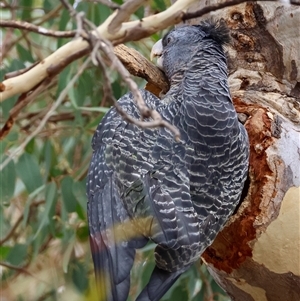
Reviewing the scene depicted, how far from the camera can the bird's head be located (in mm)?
1389

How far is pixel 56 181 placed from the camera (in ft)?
6.23

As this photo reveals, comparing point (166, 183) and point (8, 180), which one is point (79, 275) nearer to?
point (8, 180)

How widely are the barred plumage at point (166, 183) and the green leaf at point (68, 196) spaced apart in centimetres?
54

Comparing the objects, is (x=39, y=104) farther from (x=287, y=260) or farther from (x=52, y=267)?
(x=287, y=260)

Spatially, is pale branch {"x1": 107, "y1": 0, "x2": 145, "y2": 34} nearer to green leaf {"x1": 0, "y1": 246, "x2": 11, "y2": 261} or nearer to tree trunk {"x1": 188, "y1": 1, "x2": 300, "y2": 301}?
tree trunk {"x1": 188, "y1": 1, "x2": 300, "y2": 301}

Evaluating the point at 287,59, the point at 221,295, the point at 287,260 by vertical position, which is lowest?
the point at 221,295

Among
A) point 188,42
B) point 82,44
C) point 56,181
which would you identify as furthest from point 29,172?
point 82,44

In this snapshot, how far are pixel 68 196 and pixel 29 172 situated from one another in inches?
5.6

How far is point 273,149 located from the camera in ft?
4.18

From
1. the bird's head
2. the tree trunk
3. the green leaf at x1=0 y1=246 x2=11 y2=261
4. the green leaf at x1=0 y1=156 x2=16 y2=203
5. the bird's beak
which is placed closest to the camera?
the tree trunk

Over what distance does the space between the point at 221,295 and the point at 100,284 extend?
2.84ft

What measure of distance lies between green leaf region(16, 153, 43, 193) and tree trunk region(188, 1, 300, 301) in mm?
626

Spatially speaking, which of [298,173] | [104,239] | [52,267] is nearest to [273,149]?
[298,173]

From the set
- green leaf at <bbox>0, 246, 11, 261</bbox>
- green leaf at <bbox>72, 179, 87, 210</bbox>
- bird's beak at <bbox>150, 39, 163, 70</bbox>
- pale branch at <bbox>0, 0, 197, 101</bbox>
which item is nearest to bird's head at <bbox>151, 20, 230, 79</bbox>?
bird's beak at <bbox>150, 39, 163, 70</bbox>
